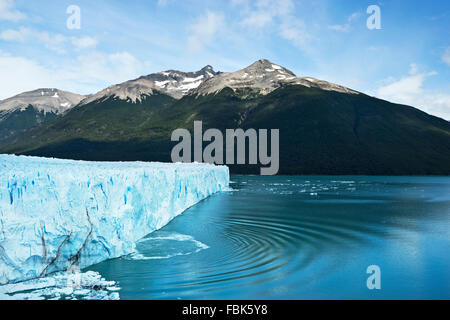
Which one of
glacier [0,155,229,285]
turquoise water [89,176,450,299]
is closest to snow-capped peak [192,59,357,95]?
turquoise water [89,176,450,299]

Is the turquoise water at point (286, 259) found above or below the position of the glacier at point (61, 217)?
below

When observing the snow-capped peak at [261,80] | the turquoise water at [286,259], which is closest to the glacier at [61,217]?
the turquoise water at [286,259]

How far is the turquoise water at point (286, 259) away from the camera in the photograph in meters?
9.59

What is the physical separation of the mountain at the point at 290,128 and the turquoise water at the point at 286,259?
67.6m

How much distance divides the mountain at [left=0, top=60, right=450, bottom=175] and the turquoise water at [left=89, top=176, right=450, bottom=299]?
67626mm

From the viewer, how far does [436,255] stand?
13.8 metres

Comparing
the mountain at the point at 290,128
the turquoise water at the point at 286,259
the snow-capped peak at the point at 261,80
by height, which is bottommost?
the turquoise water at the point at 286,259

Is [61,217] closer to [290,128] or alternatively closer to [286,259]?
[286,259]

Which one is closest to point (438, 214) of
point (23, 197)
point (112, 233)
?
point (112, 233)

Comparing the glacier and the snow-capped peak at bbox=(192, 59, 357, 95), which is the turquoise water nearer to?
the glacier

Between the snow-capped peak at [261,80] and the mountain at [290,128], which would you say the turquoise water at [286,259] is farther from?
the snow-capped peak at [261,80]

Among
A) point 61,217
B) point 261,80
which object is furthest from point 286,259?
point 261,80

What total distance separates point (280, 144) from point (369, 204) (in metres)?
70.5

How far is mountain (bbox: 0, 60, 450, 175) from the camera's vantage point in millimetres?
90062
